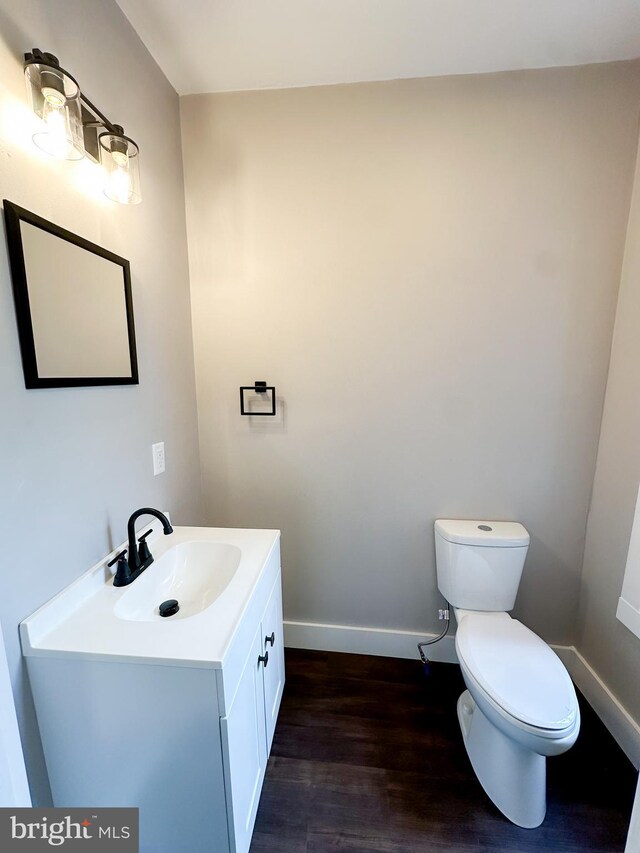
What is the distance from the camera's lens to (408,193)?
1.46 metres

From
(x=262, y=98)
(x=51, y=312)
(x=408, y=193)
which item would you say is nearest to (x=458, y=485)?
(x=408, y=193)

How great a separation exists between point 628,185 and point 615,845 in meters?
2.40

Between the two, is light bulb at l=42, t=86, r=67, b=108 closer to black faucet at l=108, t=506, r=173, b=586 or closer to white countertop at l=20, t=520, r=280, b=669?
black faucet at l=108, t=506, r=173, b=586

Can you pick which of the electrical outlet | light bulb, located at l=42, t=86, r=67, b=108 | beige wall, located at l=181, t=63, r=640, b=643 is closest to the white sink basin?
the electrical outlet

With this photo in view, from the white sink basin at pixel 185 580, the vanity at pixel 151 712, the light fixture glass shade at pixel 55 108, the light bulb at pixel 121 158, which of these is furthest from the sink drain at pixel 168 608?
the light bulb at pixel 121 158

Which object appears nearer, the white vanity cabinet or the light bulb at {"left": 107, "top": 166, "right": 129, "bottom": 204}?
the white vanity cabinet

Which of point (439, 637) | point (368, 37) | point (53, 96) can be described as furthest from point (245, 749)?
point (368, 37)

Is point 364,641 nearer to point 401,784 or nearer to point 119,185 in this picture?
point 401,784

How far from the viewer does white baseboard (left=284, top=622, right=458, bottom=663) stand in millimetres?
1786

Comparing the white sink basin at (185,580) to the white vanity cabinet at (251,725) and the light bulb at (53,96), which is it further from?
the light bulb at (53,96)

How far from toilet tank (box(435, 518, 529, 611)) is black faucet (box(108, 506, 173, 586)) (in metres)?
1.23

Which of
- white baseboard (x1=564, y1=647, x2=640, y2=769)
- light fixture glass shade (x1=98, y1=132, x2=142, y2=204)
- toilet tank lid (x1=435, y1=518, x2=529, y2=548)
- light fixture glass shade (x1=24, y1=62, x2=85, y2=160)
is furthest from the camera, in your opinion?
toilet tank lid (x1=435, y1=518, x2=529, y2=548)

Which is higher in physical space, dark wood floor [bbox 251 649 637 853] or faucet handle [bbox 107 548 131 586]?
faucet handle [bbox 107 548 131 586]

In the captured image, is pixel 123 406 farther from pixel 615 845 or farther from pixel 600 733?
pixel 600 733
